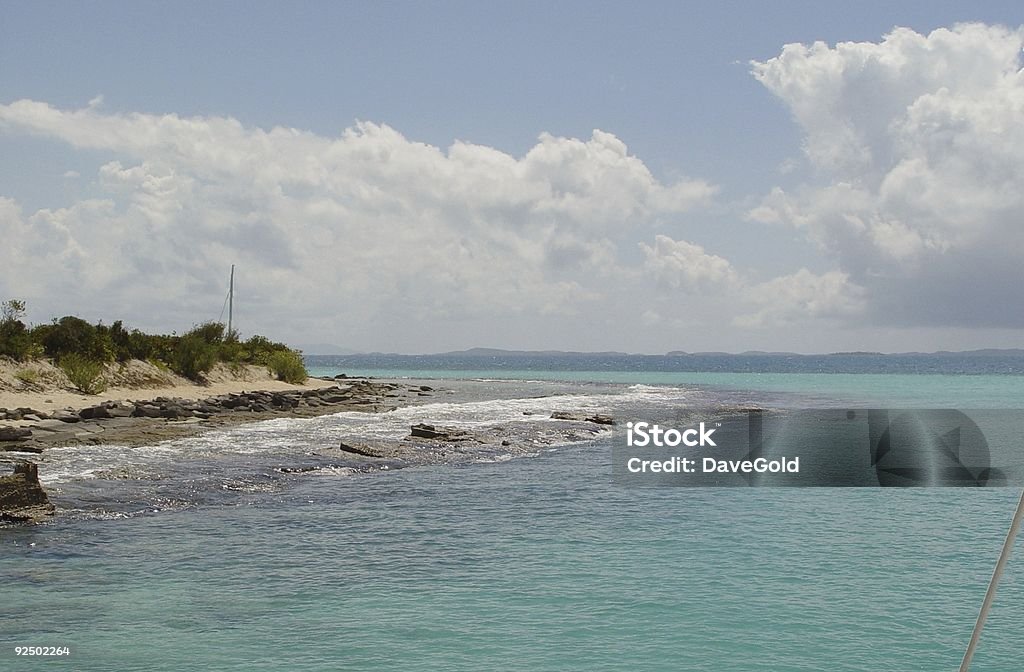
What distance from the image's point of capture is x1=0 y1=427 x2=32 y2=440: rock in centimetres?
2717

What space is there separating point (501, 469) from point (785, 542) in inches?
440

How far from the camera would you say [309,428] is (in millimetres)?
36594

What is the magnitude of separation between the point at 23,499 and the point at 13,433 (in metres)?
12.6

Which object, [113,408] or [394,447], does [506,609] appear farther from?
[113,408]

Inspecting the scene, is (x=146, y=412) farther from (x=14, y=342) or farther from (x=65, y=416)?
(x=14, y=342)

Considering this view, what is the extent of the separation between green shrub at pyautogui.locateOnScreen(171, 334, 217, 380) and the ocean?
31.9 m

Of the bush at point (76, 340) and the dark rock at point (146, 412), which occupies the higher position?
the bush at point (76, 340)

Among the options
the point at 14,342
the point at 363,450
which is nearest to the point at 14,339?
the point at 14,342

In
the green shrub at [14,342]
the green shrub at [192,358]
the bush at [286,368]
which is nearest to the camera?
the green shrub at [14,342]

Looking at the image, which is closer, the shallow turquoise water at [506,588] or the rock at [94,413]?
the shallow turquoise water at [506,588]

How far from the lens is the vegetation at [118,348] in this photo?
43281mm

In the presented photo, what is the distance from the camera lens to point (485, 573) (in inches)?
539

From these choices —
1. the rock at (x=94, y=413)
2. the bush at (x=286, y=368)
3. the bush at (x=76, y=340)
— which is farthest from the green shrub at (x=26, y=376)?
the bush at (x=286, y=368)

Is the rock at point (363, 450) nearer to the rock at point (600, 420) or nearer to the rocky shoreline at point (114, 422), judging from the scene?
the rocky shoreline at point (114, 422)
